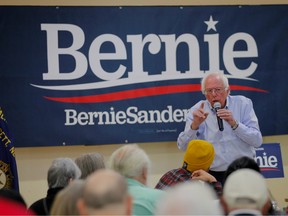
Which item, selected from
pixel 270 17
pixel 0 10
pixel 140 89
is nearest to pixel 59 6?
pixel 0 10

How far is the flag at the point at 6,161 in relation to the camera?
6.01 m

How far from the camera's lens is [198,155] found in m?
4.52

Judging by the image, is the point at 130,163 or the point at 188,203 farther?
the point at 130,163

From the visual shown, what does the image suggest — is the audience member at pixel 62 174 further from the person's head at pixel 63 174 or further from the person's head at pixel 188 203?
the person's head at pixel 188 203

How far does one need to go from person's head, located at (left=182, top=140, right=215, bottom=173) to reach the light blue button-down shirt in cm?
69

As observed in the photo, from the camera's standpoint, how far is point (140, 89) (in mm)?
6832

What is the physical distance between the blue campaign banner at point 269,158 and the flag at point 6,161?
244cm

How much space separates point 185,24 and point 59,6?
4.30 ft

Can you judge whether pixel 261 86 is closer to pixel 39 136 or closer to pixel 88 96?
pixel 88 96

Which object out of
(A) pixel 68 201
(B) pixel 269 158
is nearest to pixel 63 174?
(A) pixel 68 201

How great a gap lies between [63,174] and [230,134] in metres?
1.59

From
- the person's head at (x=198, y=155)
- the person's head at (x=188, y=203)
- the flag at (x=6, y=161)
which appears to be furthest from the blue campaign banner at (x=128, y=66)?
the person's head at (x=188, y=203)

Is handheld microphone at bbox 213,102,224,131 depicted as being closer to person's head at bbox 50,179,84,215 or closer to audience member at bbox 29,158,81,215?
audience member at bbox 29,158,81,215

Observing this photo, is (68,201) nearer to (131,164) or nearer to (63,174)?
(131,164)
